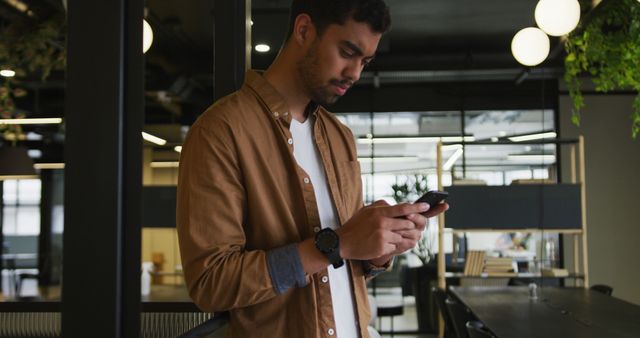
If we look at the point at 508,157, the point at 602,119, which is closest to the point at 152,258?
the point at 508,157

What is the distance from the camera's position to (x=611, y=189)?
930 centimetres

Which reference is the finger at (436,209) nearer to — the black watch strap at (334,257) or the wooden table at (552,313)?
the black watch strap at (334,257)

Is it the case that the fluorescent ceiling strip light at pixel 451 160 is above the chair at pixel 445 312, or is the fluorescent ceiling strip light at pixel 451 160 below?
above

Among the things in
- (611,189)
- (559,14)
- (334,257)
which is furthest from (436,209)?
(611,189)

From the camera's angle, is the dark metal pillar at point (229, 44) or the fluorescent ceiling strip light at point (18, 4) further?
the fluorescent ceiling strip light at point (18, 4)

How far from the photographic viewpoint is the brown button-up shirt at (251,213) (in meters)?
1.17

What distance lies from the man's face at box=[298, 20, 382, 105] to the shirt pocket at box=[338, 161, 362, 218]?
0.18 m

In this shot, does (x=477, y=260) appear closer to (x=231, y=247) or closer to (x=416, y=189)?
(x=416, y=189)

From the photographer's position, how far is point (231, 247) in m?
1.19

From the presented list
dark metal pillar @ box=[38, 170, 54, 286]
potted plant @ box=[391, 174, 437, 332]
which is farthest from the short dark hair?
dark metal pillar @ box=[38, 170, 54, 286]

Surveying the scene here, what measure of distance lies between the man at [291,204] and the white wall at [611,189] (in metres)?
8.52

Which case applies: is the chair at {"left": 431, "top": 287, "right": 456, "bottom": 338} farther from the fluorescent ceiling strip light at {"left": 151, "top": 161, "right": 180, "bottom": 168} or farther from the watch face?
the fluorescent ceiling strip light at {"left": 151, "top": 161, "right": 180, "bottom": 168}

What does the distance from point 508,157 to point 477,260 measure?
9.41ft

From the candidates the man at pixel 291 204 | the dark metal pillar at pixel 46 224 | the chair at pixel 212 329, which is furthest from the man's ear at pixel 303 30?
the dark metal pillar at pixel 46 224
